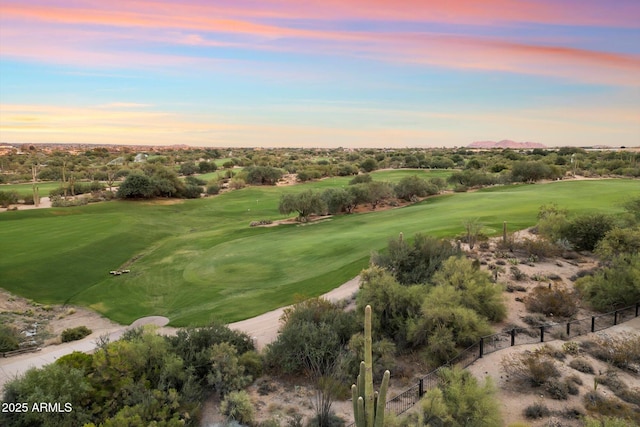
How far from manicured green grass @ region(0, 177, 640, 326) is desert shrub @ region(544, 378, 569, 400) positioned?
12397 millimetres

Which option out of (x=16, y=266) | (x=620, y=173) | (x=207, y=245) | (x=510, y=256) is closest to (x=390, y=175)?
(x=620, y=173)

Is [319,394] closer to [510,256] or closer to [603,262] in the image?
[510,256]

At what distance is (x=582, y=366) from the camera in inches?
541

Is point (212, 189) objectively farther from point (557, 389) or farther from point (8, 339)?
point (557, 389)

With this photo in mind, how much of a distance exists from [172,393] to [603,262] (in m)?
23.8

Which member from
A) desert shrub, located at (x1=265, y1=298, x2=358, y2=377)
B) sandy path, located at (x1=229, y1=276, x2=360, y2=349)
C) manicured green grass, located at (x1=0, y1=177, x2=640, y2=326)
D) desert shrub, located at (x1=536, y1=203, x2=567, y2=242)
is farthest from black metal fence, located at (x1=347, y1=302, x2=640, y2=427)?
manicured green grass, located at (x1=0, y1=177, x2=640, y2=326)

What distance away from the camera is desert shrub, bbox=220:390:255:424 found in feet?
41.2

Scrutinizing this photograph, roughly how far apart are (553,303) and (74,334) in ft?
75.5

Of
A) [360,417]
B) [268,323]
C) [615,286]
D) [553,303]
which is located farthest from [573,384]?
[268,323]

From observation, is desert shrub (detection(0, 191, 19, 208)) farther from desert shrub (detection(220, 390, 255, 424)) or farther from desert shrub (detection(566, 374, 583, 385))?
desert shrub (detection(566, 374, 583, 385))

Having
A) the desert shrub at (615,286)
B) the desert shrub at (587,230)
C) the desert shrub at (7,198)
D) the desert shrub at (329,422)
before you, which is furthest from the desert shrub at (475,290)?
the desert shrub at (7,198)

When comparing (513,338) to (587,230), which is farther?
(587,230)

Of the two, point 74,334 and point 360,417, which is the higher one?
point 360,417

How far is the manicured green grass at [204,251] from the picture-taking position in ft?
80.3
